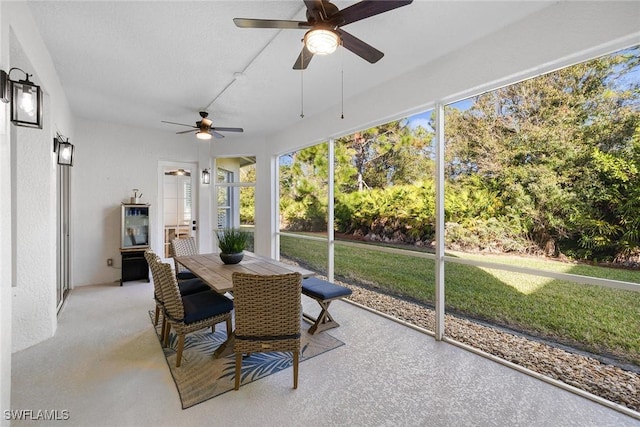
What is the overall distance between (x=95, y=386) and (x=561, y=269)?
13.1 ft

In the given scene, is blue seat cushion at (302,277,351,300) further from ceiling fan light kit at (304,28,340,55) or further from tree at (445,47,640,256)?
ceiling fan light kit at (304,28,340,55)

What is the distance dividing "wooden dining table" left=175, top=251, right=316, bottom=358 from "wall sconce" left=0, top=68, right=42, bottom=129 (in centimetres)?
169

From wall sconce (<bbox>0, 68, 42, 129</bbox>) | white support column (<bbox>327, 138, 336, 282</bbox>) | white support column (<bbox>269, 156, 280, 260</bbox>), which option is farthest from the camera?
white support column (<bbox>269, 156, 280, 260</bbox>)

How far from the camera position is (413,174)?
12.4 feet

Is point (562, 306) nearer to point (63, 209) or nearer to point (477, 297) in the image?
point (477, 297)

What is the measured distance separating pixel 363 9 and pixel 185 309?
265 centimetres

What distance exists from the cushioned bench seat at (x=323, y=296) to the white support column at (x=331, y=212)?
3.36 ft

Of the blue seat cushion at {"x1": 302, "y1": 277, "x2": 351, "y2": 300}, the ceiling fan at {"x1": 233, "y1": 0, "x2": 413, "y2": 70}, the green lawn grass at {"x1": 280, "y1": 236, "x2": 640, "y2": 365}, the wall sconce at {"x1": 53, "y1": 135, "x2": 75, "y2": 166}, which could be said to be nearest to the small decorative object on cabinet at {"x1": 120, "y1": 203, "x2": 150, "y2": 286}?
the wall sconce at {"x1": 53, "y1": 135, "x2": 75, "y2": 166}

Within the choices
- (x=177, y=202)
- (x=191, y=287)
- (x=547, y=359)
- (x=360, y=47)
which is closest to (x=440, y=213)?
(x=547, y=359)

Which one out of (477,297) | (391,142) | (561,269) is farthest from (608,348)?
(391,142)

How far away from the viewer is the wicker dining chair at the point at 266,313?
2.06 meters

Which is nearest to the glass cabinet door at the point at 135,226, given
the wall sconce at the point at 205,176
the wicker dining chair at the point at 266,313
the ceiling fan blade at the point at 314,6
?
the wall sconce at the point at 205,176

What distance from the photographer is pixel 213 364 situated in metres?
2.49

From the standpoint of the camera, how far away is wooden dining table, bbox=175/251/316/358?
102 inches
